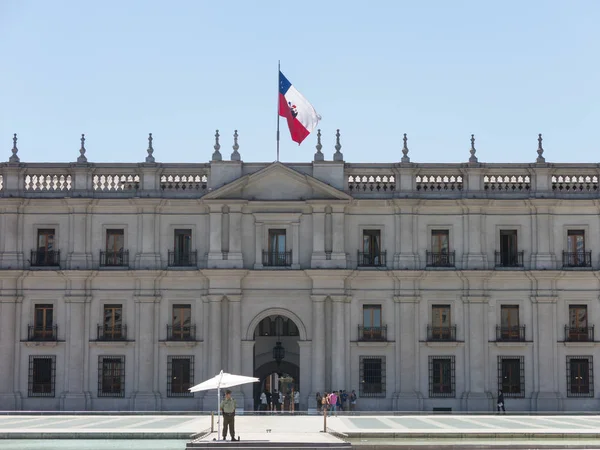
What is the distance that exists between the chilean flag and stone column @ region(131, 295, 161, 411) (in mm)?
11277

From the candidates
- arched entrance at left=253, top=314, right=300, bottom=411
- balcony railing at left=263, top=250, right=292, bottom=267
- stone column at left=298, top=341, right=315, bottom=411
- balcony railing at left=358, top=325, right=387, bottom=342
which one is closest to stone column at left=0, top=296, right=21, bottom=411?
arched entrance at left=253, top=314, right=300, bottom=411

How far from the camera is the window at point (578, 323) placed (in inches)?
2392

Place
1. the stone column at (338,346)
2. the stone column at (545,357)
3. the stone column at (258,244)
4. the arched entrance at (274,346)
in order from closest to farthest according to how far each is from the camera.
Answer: the stone column at (338,346) → the stone column at (545,357) → the stone column at (258,244) → the arched entrance at (274,346)

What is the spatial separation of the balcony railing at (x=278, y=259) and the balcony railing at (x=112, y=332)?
26.9ft

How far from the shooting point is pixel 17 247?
201ft

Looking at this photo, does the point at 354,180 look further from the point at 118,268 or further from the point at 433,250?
the point at 118,268

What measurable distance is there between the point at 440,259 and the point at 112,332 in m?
17.4

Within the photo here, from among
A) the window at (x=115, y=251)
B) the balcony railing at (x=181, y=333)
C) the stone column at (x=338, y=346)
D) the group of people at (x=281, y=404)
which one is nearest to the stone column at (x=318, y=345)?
the stone column at (x=338, y=346)

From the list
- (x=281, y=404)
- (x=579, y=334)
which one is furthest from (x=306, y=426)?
(x=579, y=334)

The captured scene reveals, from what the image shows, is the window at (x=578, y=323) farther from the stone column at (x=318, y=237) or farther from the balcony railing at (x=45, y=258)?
the balcony railing at (x=45, y=258)

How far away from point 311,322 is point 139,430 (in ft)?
66.5

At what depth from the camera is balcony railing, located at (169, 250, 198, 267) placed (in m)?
61.1

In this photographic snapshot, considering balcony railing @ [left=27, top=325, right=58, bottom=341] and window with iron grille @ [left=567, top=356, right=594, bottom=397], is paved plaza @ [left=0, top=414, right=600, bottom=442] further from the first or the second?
balcony railing @ [left=27, top=325, right=58, bottom=341]

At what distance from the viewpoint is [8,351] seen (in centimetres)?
6031
